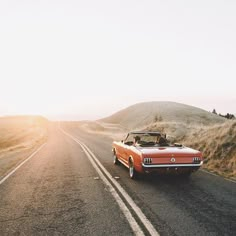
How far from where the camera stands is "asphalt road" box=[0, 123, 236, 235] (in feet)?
18.4

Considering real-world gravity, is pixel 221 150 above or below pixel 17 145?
above

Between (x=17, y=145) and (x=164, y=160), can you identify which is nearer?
(x=164, y=160)

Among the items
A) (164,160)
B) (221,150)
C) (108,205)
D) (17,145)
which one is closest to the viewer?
(108,205)

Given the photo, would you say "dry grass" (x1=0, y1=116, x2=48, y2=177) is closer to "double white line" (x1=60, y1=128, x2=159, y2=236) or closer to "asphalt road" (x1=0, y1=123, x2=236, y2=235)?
"asphalt road" (x1=0, y1=123, x2=236, y2=235)

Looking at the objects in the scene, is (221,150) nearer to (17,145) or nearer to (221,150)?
(221,150)

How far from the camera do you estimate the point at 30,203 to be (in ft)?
24.7

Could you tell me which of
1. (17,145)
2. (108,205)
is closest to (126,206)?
(108,205)

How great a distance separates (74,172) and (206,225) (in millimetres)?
7138

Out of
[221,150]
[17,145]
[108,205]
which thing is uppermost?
[221,150]

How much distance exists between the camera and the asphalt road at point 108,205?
562 centimetres

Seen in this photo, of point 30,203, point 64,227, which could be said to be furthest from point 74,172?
point 64,227

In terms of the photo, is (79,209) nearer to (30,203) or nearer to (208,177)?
(30,203)

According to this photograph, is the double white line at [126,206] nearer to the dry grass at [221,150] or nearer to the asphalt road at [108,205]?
the asphalt road at [108,205]

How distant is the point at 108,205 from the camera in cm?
709
